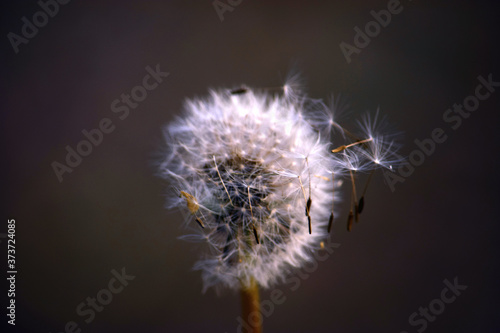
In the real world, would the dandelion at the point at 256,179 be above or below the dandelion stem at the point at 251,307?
above

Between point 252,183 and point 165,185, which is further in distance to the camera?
point 165,185

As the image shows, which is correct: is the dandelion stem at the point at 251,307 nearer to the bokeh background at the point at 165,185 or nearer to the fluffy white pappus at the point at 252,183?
the fluffy white pappus at the point at 252,183

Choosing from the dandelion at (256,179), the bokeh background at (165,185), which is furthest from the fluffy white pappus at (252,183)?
the bokeh background at (165,185)

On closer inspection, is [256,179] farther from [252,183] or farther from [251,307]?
[251,307]

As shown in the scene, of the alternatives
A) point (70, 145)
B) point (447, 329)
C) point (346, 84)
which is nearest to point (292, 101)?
point (346, 84)

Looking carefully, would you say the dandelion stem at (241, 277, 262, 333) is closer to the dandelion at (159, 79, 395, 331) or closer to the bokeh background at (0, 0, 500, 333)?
the dandelion at (159, 79, 395, 331)

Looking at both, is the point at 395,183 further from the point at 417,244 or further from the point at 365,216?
the point at 417,244

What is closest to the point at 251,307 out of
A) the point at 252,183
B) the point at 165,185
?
the point at 252,183
